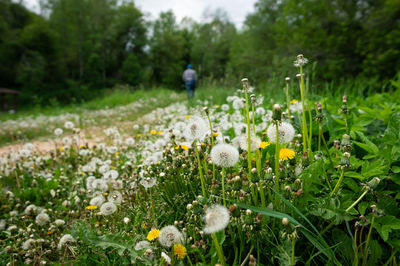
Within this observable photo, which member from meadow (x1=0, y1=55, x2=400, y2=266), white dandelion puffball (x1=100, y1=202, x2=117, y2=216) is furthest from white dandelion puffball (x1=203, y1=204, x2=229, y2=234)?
white dandelion puffball (x1=100, y1=202, x2=117, y2=216)

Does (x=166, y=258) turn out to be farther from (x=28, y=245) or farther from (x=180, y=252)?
(x=28, y=245)

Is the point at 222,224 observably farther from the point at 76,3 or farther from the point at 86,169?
the point at 76,3

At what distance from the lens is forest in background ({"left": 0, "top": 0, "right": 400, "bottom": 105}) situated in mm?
9508

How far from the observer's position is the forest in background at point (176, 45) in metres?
9.51

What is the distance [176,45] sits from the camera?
108 ft

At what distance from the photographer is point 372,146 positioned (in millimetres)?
1459

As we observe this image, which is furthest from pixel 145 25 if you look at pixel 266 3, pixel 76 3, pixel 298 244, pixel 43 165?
pixel 298 244

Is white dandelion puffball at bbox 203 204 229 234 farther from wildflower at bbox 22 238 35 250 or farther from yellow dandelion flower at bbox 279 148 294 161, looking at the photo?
wildflower at bbox 22 238 35 250

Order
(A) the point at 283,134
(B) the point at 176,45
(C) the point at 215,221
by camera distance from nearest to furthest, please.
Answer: (C) the point at 215,221 < (A) the point at 283,134 < (B) the point at 176,45

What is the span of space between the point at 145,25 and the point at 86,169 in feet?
113

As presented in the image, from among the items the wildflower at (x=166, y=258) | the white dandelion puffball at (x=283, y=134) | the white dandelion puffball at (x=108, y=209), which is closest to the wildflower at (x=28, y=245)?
the white dandelion puffball at (x=108, y=209)

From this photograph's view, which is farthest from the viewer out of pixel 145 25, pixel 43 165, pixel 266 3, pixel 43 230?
pixel 145 25

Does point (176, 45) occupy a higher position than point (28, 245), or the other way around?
point (176, 45)

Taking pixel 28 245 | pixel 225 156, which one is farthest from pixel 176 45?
pixel 225 156
